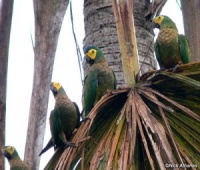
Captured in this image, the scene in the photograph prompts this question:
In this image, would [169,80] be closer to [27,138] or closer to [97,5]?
[27,138]

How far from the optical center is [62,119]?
2.96m

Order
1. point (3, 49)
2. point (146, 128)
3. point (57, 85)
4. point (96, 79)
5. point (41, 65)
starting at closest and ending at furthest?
1. point (146, 128)
2. point (41, 65)
3. point (3, 49)
4. point (96, 79)
5. point (57, 85)

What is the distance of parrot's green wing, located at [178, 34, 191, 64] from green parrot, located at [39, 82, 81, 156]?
71 centimetres

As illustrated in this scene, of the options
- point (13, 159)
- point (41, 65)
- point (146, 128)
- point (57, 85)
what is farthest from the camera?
point (13, 159)

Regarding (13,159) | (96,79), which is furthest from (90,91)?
(13,159)

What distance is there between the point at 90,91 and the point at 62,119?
27 centimetres

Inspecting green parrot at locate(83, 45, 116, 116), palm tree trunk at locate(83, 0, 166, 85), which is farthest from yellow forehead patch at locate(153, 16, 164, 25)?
green parrot at locate(83, 45, 116, 116)

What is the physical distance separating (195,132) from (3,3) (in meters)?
1.47

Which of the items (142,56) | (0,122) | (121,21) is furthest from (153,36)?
(0,122)

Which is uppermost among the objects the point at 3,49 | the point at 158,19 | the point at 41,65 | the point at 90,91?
the point at 158,19

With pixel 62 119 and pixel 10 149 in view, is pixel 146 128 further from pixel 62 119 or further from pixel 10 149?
pixel 10 149

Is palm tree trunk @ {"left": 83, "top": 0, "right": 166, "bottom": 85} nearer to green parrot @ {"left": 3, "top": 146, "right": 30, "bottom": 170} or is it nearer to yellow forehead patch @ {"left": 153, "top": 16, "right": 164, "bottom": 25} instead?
yellow forehead patch @ {"left": 153, "top": 16, "right": 164, "bottom": 25}

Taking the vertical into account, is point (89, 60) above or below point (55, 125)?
above

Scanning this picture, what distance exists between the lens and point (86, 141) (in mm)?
2357
